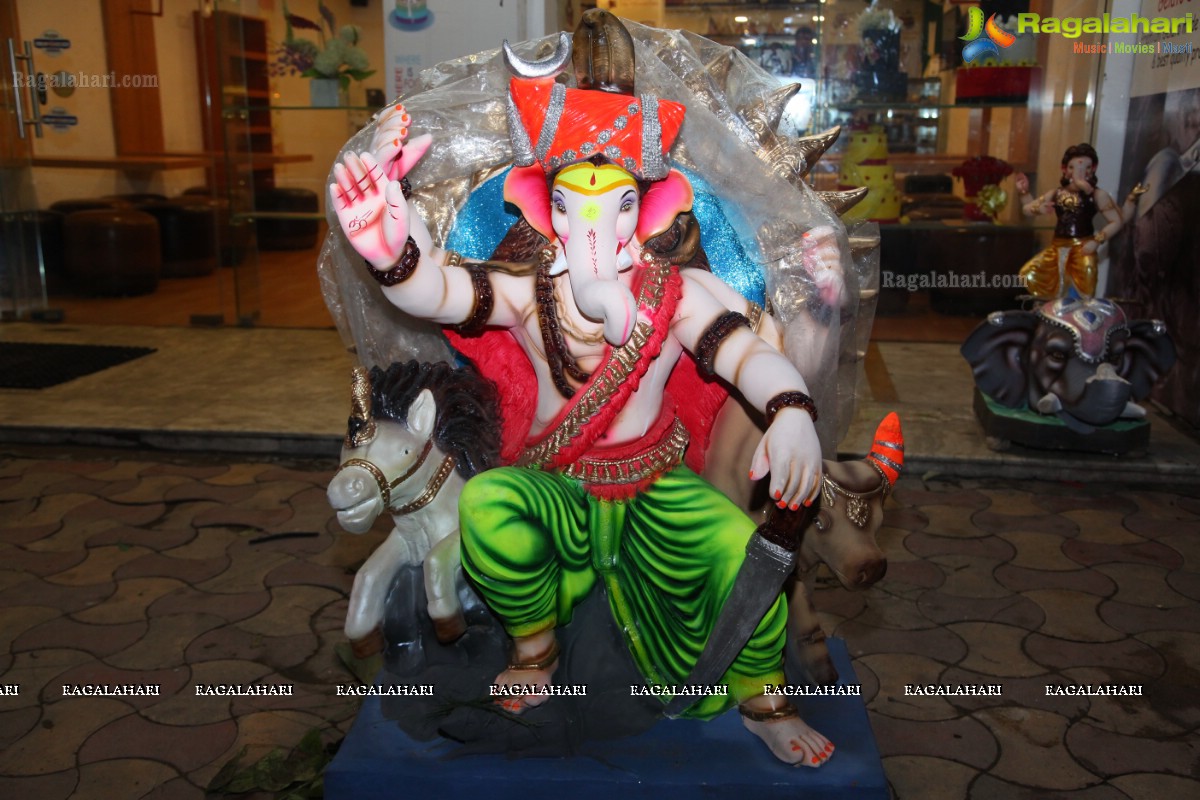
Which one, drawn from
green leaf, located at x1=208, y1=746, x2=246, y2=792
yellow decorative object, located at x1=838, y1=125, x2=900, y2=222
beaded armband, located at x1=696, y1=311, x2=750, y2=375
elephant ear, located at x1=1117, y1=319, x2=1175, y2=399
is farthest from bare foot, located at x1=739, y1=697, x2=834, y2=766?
yellow decorative object, located at x1=838, y1=125, x2=900, y2=222

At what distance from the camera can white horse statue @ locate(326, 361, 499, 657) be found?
72.5 inches

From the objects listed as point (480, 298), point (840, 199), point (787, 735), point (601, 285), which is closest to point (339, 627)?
point (480, 298)

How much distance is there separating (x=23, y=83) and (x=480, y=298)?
561 centimetres

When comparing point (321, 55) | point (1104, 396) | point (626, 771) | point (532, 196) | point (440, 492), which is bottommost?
point (626, 771)

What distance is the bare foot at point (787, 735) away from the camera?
1.73 metres

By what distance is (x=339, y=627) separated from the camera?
274 cm

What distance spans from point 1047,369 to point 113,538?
10.1 feet

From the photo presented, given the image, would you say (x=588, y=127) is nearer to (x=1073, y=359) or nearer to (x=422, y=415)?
(x=422, y=415)

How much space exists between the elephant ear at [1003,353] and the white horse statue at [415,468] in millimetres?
2433

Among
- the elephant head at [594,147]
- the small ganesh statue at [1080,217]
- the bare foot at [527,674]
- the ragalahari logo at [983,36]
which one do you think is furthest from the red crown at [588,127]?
the ragalahari logo at [983,36]

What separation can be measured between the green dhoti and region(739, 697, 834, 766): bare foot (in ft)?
0.12

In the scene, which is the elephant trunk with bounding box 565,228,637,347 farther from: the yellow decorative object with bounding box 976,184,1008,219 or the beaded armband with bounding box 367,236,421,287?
the yellow decorative object with bounding box 976,184,1008,219

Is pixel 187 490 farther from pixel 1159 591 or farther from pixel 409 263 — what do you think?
pixel 1159 591

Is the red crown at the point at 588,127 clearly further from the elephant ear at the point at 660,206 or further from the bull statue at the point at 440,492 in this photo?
the bull statue at the point at 440,492
